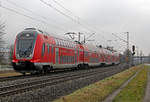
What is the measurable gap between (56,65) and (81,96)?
13.2 meters

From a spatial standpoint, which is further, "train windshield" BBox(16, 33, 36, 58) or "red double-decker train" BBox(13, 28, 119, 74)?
"train windshield" BBox(16, 33, 36, 58)

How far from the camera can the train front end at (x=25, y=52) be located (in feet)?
61.8

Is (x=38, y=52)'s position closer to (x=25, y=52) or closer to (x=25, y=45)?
(x=25, y=52)

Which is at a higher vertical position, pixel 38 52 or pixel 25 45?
pixel 25 45

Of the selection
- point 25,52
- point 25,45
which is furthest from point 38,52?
point 25,45

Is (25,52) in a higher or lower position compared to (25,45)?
lower

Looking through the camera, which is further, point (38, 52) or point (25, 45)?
point (25, 45)

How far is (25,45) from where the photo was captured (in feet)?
63.8

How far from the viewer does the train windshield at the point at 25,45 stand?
1909 cm

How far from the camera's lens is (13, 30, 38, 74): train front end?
1884 centimetres

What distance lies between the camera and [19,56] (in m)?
19.2

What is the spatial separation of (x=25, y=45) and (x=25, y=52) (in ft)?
2.27

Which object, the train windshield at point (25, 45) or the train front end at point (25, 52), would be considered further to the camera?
the train windshield at point (25, 45)

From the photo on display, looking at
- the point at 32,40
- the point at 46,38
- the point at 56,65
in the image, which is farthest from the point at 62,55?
the point at 32,40
